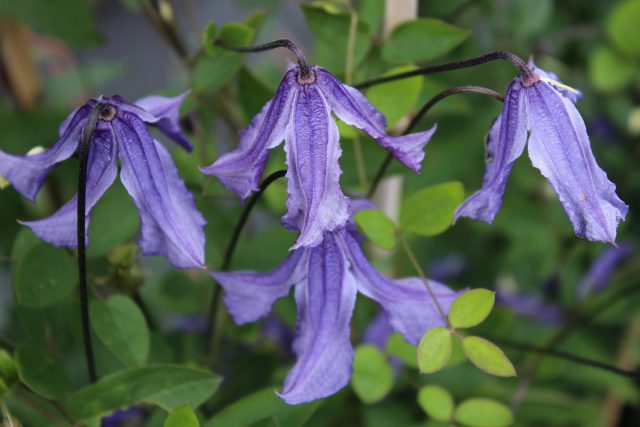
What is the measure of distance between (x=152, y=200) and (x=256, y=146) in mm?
77

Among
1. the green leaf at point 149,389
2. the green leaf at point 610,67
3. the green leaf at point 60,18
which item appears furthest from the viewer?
the green leaf at point 610,67

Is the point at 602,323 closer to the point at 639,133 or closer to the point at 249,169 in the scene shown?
the point at 639,133

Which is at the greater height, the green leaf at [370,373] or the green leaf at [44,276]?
the green leaf at [44,276]

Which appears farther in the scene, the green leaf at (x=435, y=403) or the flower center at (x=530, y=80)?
the green leaf at (x=435, y=403)

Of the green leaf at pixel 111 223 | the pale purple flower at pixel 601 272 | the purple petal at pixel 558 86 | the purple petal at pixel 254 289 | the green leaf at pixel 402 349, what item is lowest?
the pale purple flower at pixel 601 272

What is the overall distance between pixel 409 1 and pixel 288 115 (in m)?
0.29

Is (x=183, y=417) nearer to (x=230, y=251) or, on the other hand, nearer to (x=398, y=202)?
(x=230, y=251)

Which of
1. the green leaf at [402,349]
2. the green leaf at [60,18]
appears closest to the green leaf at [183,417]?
the green leaf at [402,349]

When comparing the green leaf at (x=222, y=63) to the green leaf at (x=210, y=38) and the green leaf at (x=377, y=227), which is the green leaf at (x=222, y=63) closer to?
the green leaf at (x=210, y=38)

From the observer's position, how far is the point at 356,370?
75cm

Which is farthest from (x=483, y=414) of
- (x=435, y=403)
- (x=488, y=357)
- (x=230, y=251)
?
(x=230, y=251)

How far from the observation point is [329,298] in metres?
0.58

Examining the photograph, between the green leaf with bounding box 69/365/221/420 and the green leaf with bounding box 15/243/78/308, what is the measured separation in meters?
0.09

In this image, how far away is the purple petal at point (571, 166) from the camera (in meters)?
0.49
